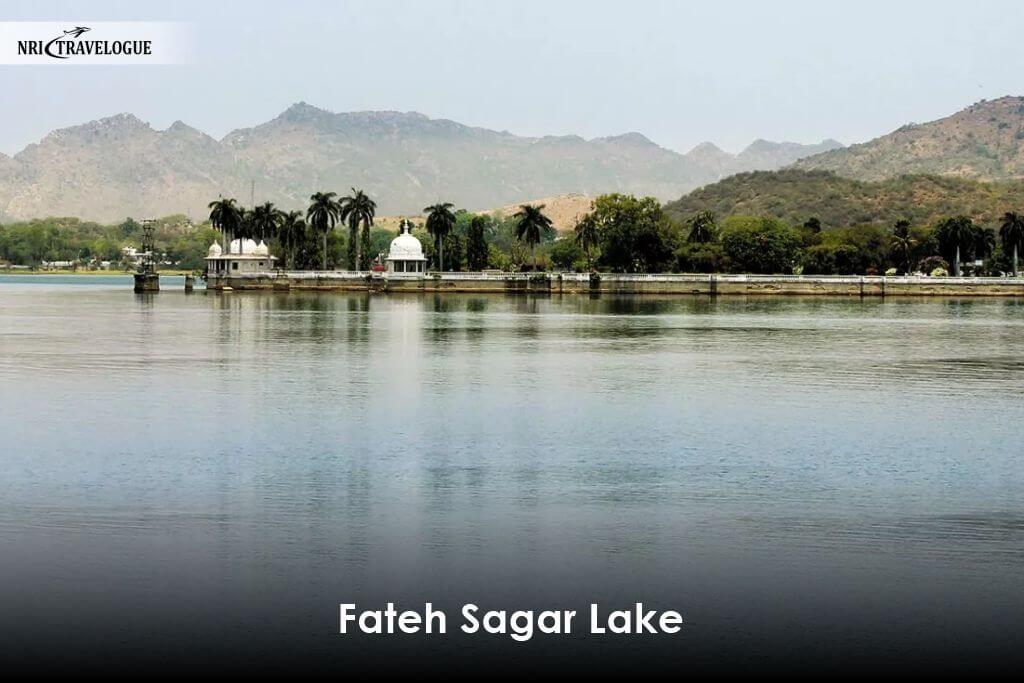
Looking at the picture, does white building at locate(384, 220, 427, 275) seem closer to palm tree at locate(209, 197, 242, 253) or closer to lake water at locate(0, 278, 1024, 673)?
palm tree at locate(209, 197, 242, 253)

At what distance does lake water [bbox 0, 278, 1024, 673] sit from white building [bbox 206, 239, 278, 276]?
14076 centimetres

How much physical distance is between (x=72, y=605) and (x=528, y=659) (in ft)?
21.3

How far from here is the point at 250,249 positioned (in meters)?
195

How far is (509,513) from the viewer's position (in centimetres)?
2286

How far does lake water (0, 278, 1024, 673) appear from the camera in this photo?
15.8 meters

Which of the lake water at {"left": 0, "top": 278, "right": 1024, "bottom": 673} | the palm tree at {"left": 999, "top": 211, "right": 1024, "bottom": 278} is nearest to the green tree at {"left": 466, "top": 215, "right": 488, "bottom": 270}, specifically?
the palm tree at {"left": 999, "top": 211, "right": 1024, "bottom": 278}

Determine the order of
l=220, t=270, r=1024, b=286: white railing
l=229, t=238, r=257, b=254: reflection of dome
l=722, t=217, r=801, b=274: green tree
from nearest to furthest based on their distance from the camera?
l=220, t=270, r=1024, b=286: white railing < l=722, t=217, r=801, b=274: green tree < l=229, t=238, r=257, b=254: reflection of dome

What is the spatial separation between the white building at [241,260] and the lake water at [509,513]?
140762 mm

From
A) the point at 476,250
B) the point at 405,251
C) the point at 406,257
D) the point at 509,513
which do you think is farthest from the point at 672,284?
the point at 509,513

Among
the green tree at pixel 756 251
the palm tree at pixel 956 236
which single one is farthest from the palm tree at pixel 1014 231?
the green tree at pixel 756 251

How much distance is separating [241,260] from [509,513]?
174 m

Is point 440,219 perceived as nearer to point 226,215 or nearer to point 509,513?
point 226,215

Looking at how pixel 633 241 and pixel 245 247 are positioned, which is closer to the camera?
pixel 633 241

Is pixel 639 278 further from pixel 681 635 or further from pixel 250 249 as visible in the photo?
pixel 681 635
